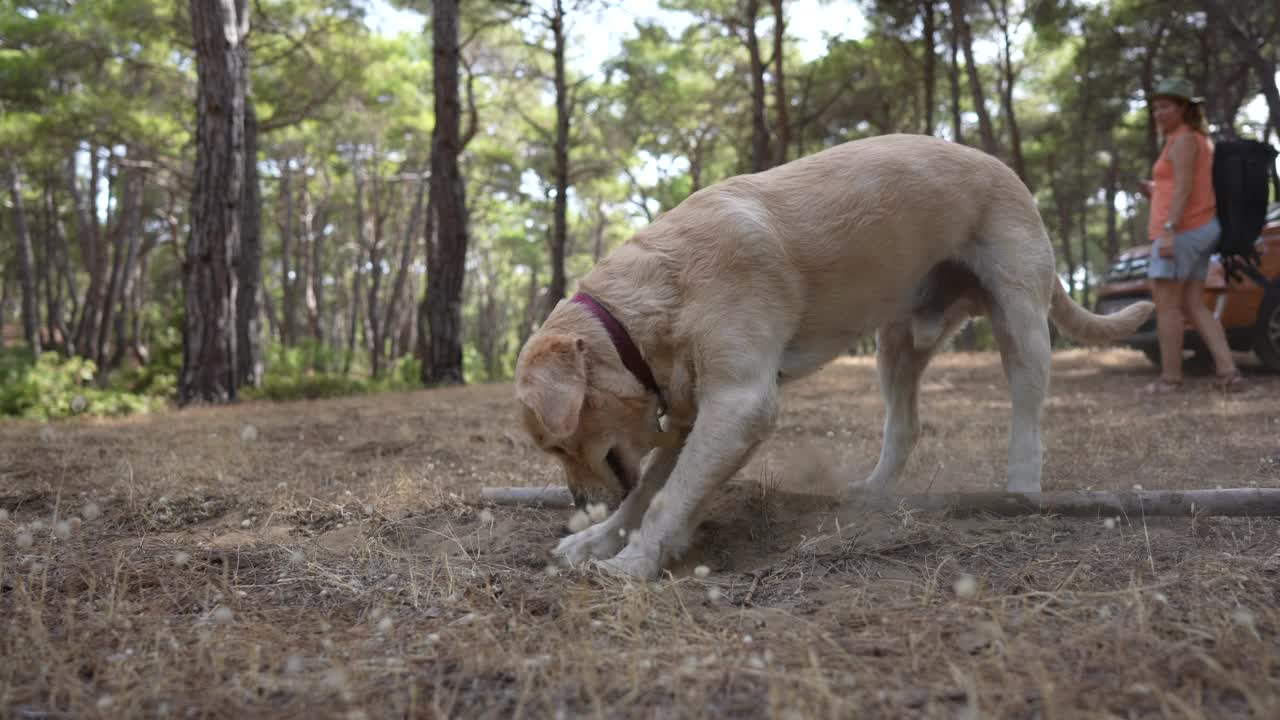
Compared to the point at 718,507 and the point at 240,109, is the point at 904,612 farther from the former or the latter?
the point at 240,109

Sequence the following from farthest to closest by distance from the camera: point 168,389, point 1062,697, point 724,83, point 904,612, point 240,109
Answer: point 724,83, point 168,389, point 240,109, point 904,612, point 1062,697

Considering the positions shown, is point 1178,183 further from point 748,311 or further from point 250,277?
point 250,277

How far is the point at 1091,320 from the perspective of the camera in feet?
12.4

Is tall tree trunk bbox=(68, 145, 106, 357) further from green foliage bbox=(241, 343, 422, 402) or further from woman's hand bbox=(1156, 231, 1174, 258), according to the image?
woman's hand bbox=(1156, 231, 1174, 258)

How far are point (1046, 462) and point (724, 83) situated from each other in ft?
68.4

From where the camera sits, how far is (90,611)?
2127 millimetres

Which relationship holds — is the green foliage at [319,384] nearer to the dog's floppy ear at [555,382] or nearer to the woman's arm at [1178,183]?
the dog's floppy ear at [555,382]

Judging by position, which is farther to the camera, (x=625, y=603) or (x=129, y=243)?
(x=129, y=243)

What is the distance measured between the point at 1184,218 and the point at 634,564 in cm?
679

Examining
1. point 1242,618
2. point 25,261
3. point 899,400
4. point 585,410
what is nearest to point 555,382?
point 585,410

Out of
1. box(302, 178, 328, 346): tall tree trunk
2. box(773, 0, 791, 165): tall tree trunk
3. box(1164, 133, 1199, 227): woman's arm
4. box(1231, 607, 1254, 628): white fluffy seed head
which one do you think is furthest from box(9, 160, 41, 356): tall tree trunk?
box(1231, 607, 1254, 628): white fluffy seed head

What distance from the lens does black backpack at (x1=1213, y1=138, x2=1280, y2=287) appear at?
267 inches

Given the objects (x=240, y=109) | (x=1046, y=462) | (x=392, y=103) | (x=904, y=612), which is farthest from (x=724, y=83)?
(x=904, y=612)

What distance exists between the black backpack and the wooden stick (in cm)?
533
